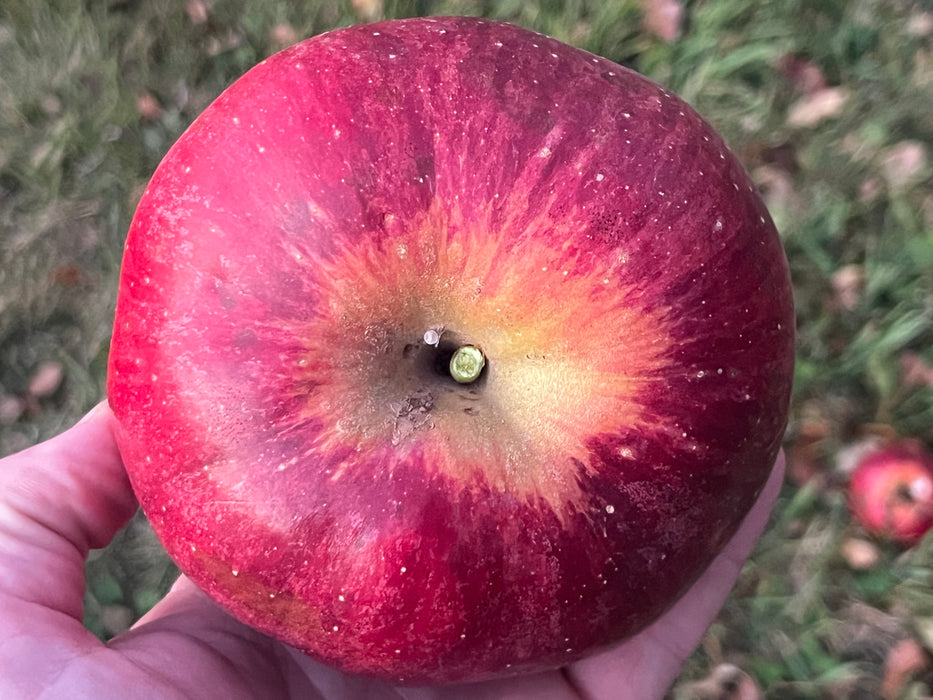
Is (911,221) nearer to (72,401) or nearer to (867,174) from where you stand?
(867,174)

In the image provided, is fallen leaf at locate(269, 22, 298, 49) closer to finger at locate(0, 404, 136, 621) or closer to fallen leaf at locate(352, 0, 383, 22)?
fallen leaf at locate(352, 0, 383, 22)

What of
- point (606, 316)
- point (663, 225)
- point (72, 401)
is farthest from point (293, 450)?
point (72, 401)

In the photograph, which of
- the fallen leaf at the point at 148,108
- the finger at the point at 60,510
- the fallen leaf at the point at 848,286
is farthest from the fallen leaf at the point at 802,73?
the finger at the point at 60,510

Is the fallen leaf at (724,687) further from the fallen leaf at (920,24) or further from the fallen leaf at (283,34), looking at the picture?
the fallen leaf at (283,34)

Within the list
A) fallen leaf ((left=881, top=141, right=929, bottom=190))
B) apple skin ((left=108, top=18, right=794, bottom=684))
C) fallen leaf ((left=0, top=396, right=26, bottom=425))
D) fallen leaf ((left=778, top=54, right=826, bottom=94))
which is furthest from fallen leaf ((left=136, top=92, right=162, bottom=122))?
fallen leaf ((left=881, top=141, right=929, bottom=190))

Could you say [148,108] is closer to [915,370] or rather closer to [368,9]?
[368,9]

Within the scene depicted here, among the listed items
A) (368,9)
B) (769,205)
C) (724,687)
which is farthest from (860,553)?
(368,9)
